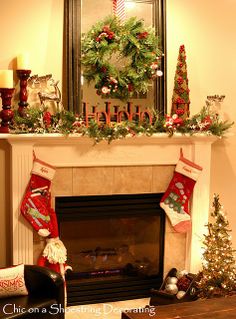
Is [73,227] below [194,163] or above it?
below

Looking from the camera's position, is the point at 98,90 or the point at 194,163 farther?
the point at 194,163

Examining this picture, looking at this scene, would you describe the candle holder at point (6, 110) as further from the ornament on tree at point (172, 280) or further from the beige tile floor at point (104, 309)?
the ornament on tree at point (172, 280)

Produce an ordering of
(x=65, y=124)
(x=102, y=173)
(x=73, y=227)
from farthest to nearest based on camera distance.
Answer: (x=73, y=227), (x=102, y=173), (x=65, y=124)

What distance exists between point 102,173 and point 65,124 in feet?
1.71

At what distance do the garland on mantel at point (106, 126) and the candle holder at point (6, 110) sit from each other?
1.8 inches

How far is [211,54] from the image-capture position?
388 cm

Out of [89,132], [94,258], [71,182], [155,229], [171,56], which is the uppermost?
[171,56]

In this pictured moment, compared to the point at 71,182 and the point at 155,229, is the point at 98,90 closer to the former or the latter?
the point at 71,182

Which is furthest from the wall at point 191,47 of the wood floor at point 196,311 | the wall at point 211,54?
the wood floor at point 196,311

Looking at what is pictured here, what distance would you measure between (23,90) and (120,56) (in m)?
0.79

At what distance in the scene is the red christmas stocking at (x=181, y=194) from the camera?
372cm

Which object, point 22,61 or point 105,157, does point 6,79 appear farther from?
point 105,157

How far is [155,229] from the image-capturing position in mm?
3936

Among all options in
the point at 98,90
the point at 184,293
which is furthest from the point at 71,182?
the point at 184,293
